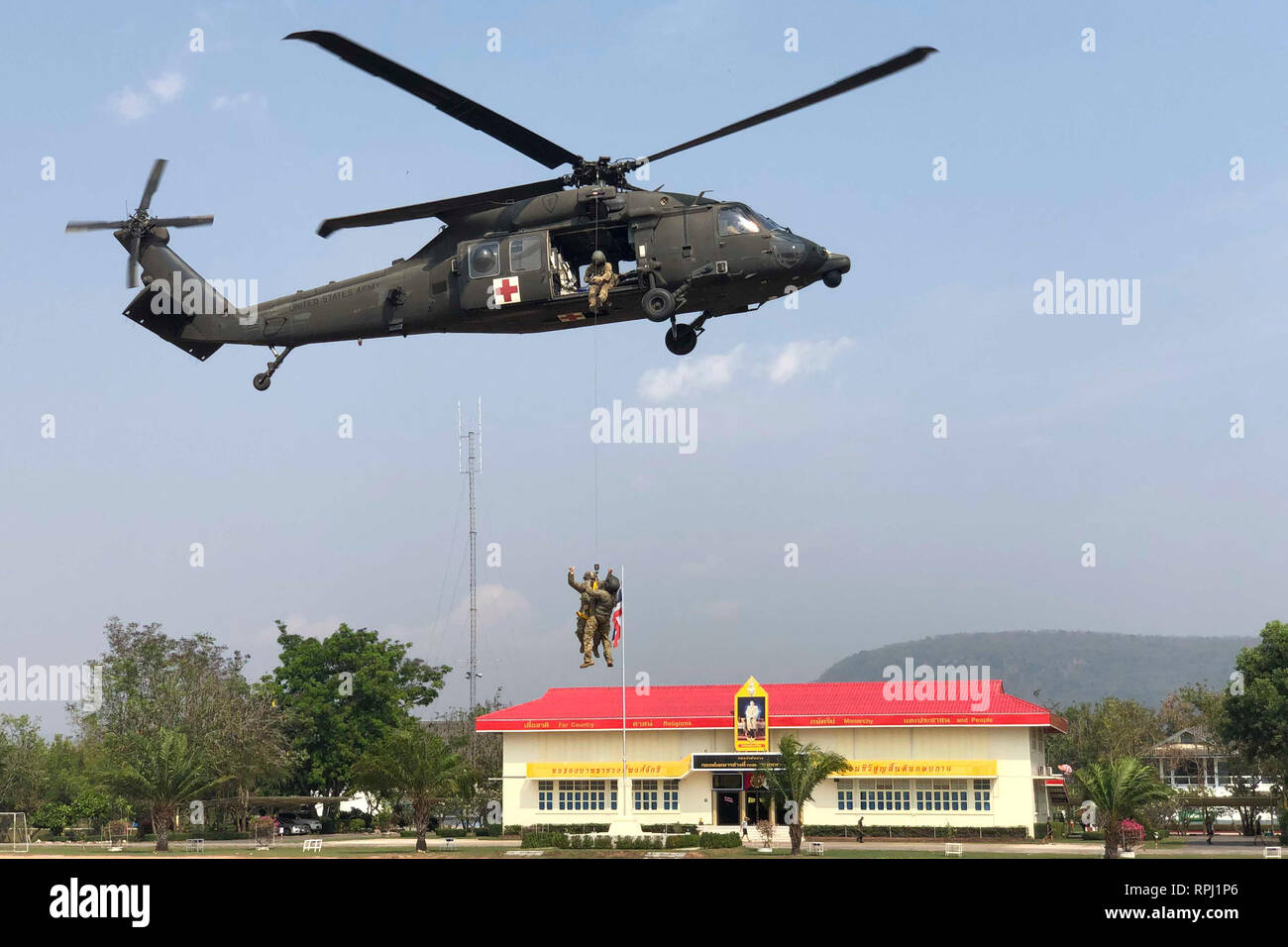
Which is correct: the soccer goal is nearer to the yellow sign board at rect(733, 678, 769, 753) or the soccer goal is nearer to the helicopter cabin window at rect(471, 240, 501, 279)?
the yellow sign board at rect(733, 678, 769, 753)

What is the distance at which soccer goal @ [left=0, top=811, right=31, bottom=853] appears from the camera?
169 feet

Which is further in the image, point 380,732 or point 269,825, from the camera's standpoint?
point 380,732

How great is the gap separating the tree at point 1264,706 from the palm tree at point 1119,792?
19.1m

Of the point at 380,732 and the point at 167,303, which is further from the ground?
the point at 167,303

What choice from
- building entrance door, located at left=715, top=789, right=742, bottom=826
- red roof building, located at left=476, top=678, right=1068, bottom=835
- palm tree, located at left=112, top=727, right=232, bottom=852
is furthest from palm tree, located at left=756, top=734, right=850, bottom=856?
palm tree, located at left=112, top=727, right=232, bottom=852

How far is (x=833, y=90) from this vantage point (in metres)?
23.9

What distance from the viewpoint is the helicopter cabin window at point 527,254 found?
2616 centimetres

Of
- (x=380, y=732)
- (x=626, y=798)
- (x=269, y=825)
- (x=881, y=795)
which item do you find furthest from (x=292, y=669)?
(x=881, y=795)

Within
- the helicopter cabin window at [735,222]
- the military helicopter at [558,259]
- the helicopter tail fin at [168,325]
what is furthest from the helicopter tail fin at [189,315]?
the helicopter cabin window at [735,222]
